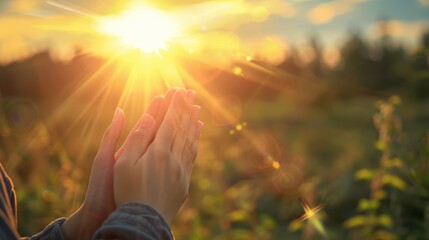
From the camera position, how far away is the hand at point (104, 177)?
1.41m

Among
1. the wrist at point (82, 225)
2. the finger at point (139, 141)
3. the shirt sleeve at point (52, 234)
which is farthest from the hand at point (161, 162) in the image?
the shirt sleeve at point (52, 234)

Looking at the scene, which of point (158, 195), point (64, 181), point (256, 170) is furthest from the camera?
point (256, 170)

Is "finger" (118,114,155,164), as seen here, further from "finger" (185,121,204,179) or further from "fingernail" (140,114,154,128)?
"finger" (185,121,204,179)

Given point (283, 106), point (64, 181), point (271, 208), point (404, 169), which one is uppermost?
point (283, 106)

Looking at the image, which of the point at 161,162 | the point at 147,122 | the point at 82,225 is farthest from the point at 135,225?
the point at 82,225

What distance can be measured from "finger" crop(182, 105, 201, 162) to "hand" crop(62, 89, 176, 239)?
0.08m

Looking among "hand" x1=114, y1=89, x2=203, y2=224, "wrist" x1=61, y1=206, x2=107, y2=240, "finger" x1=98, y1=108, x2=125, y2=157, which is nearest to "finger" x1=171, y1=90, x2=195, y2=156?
"hand" x1=114, y1=89, x2=203, y2=224

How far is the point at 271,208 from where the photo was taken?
6250 mm

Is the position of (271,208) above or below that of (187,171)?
below

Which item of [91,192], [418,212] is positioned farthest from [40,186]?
[418,212]

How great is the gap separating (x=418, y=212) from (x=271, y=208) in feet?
6.00

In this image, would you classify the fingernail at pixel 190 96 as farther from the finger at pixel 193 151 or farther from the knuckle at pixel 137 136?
the knuckle at pixel 137 136

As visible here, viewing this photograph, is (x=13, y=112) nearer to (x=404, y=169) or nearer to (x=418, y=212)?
(x=404, y=169)

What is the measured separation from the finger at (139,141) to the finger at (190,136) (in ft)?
0.32
